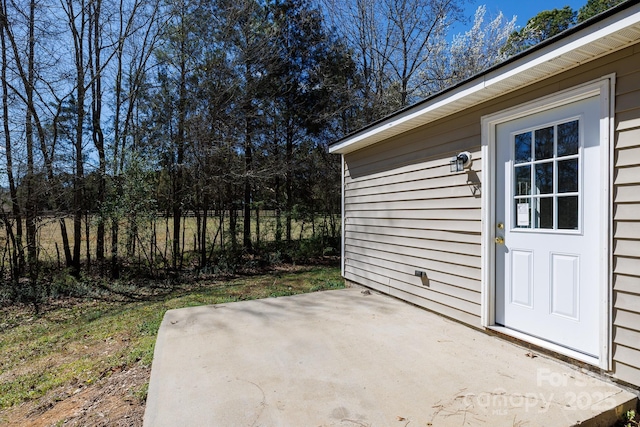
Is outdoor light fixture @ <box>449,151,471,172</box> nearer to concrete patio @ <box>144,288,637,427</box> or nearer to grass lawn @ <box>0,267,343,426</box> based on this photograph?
concrete patio @ <box>144,288,637,427</box>

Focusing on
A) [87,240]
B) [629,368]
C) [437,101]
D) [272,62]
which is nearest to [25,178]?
[87,240]

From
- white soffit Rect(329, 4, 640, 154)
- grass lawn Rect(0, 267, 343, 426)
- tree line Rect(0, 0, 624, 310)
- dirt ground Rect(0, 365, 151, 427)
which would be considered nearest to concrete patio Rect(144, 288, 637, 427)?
dirt ground Rect(0, 365, 151, 427)

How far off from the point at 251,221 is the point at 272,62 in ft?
12.7

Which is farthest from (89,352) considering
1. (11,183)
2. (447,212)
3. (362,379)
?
(11,183)

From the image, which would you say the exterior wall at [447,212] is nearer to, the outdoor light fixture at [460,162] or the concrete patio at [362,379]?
the outdoor light fixture at [460,162]

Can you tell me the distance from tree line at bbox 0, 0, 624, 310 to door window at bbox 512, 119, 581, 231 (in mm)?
5771

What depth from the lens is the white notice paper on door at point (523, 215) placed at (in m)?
2.60

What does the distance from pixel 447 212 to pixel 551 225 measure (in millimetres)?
991

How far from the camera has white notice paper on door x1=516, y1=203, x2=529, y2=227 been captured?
260 centimetres

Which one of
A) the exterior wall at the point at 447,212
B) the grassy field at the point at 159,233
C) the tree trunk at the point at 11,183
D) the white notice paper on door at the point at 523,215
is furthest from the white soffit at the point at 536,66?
the tree trunk at the point at 11,183

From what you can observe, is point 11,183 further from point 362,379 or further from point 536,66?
point 536,66

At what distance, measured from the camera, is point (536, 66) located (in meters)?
2.25

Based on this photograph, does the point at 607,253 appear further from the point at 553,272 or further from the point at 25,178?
the point at 25,178

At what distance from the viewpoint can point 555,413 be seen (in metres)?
1.74
